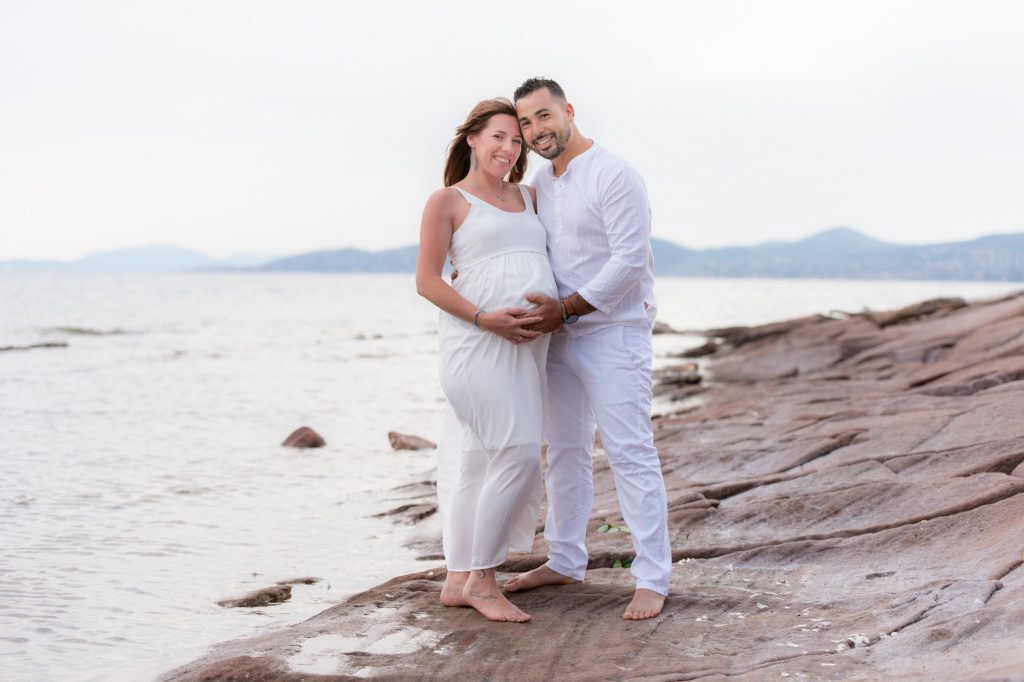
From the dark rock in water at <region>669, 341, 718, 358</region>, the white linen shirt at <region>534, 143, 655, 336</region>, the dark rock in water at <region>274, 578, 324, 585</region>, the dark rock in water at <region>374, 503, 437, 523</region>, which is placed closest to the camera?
the white linen shirt at <region>534, 143, 655, 336</region>

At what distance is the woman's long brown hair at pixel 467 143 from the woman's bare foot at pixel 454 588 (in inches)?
81.9

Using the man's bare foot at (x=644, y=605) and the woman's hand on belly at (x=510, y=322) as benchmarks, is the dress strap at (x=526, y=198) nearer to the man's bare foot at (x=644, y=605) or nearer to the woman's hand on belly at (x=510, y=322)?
the woman's hand on belly at (x=510, y=322)

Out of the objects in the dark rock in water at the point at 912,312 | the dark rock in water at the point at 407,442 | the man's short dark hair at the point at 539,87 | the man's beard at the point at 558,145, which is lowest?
the dark rock in water at the point at 407,442

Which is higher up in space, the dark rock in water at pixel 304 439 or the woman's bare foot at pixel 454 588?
the woman's bare foot at pixel 454 588

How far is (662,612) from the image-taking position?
15.6 ft

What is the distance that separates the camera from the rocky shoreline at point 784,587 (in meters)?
3.94

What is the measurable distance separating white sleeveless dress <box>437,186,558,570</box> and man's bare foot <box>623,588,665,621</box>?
665 mm

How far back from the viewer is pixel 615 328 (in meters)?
4.93

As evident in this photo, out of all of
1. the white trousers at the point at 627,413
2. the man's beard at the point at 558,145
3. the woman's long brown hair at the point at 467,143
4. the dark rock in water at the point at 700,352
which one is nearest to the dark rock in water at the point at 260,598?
the white trousers at the point at 627,413

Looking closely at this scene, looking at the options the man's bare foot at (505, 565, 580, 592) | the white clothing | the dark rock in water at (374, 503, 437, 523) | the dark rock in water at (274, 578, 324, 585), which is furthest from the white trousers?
the dark rock in water at (374, 503, 437, 523)

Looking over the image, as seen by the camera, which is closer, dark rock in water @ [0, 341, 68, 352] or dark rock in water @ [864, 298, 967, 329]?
dark rock in water @ [864, 298, 967, 329]

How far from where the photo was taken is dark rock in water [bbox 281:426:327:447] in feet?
41.0

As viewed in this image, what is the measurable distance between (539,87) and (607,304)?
45.6 inches

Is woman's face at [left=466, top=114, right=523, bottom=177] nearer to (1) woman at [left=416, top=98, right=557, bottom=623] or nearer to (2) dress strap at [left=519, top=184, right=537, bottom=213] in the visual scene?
(1) woman at [left=416, top=98, right=557, bottom=623]
